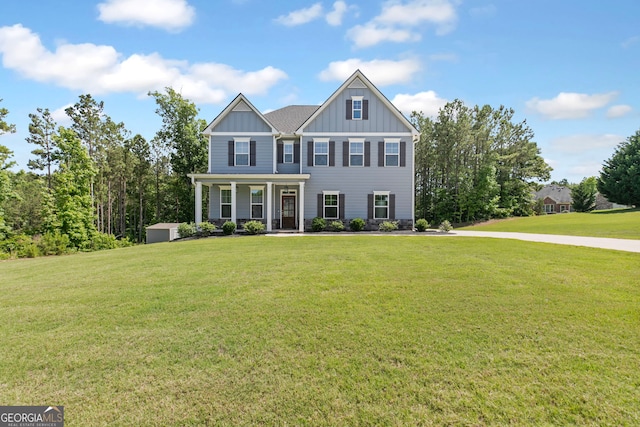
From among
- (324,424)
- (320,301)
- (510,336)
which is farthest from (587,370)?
(320,301)

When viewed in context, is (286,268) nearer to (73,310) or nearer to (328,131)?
(73,310)

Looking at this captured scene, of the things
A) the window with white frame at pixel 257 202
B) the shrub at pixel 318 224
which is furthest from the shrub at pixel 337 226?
the window with white frame at pixel 257 202

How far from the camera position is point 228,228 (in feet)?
57.3

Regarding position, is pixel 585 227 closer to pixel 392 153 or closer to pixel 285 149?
pixel 392 153

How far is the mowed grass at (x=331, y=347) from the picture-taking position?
3.21 m

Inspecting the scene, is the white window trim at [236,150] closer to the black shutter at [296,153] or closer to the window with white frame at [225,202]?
the window with white frame at [225,202]

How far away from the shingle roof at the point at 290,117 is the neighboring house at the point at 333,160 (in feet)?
3.84

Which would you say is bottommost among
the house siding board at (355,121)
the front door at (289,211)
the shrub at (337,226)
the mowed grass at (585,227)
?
the mowed grass at (585,227)

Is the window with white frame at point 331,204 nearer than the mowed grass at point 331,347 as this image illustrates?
No

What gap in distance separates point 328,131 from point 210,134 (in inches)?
280

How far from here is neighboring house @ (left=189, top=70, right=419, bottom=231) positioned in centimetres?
1936

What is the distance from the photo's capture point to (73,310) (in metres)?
5.46

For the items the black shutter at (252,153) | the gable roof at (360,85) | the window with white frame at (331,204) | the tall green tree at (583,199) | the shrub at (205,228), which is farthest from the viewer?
the tall green tree at (583,199)

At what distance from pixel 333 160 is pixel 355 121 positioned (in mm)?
2672
